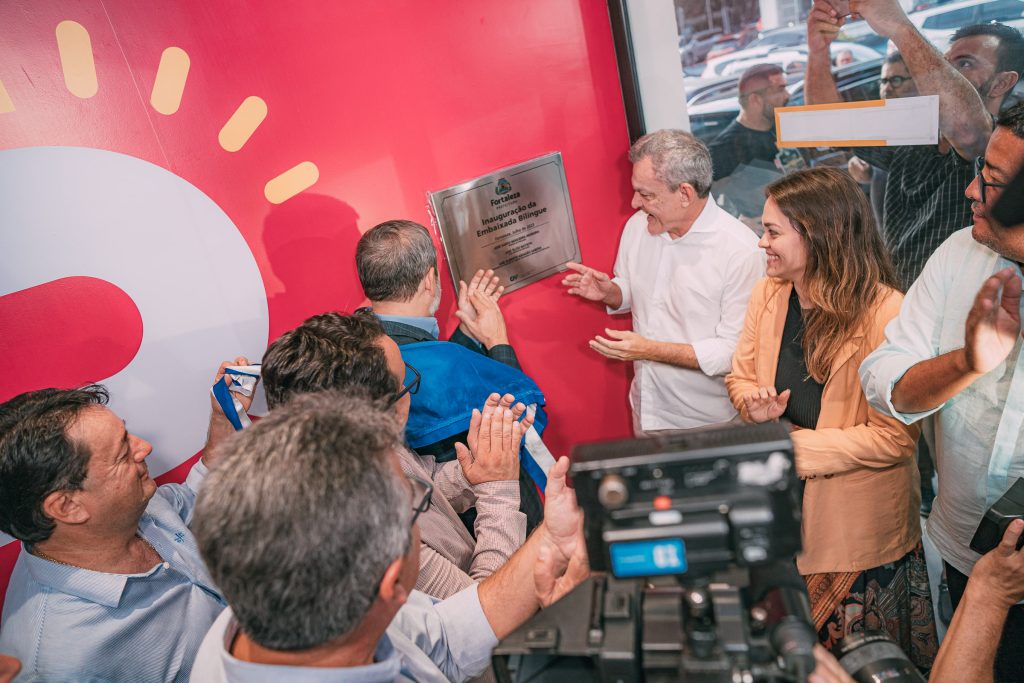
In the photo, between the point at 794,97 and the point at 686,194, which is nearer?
the point at 794,97

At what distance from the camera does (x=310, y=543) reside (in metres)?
0.83

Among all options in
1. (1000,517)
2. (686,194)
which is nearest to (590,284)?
(686,194)

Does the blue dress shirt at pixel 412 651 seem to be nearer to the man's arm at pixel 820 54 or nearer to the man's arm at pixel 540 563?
the man's arm at pixel 540 563

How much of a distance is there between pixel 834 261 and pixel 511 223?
4.18 feet

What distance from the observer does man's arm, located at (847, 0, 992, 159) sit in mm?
1847

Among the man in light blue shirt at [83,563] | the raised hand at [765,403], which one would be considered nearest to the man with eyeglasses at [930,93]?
the raised hand at [765,403]

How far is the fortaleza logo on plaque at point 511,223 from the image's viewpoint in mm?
2463

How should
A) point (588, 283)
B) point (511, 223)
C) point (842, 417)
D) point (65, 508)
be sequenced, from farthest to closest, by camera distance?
point (588, 283) → point (511, 223) → point (842, 417) → point (65, 508)

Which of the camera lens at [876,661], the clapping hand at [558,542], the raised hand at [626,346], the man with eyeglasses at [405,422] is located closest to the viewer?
the camera lens at [876,661]

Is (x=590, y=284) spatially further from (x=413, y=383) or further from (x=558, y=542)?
(x=558, y=542)

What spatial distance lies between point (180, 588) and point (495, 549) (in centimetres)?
78

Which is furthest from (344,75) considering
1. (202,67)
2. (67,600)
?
(67,600)

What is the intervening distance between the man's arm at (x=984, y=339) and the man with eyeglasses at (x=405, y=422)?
1004 millimetres

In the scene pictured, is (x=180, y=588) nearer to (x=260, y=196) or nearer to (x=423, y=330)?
(x=423, y=330)
